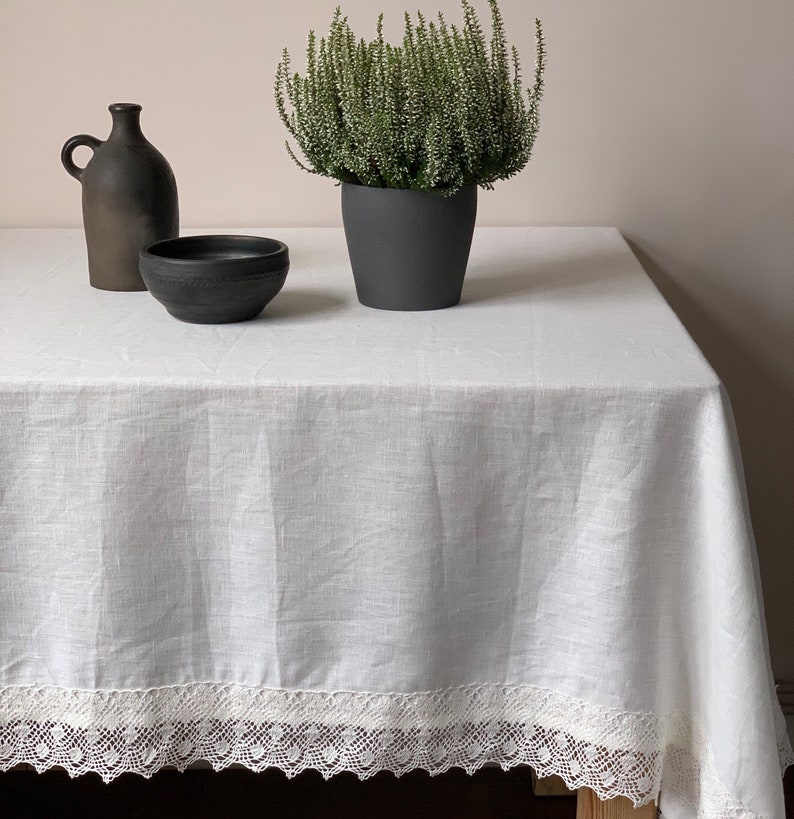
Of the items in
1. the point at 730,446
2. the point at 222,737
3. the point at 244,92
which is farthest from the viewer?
the point at 244,92

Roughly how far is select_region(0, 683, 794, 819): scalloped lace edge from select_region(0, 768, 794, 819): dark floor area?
563 mm

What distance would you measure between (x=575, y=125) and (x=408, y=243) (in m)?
0.54

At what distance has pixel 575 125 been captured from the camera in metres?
1.37

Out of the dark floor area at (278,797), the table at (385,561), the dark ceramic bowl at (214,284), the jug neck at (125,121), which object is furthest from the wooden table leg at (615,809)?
the jug neck at (125,121)

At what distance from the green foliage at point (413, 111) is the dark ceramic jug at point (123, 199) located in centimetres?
18

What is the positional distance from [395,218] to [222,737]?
0.50 m

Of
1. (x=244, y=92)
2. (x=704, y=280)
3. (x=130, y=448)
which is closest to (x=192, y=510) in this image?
(x=130, y=448)

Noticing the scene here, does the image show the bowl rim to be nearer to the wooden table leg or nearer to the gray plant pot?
the gray plant pot

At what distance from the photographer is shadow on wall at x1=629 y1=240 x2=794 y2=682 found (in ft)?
4.78

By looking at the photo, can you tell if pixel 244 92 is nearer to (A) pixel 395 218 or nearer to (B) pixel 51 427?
(A) pixel 395 218

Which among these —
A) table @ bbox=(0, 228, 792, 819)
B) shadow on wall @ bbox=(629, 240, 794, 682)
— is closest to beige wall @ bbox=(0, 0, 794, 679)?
shadow on wall @ bbox=(629, 240, 794, 682)

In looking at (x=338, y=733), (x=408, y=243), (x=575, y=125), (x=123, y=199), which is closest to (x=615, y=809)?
(x=338, y=733)

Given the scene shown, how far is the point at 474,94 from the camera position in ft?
2.92

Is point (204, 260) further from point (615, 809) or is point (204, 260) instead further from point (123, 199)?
point (615, 809)
